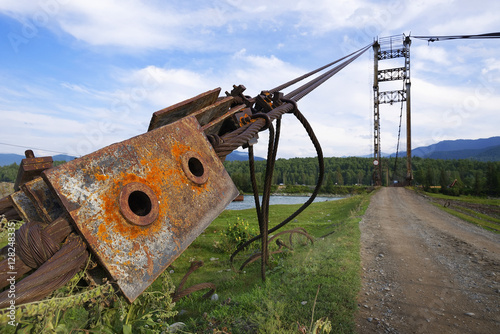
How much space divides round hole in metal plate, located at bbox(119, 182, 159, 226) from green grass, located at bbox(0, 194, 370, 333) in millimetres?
278

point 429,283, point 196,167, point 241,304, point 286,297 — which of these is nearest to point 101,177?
point 196,167

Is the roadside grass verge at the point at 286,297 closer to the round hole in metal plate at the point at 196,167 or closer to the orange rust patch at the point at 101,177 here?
the round hole in metal plate at the point at 196,167

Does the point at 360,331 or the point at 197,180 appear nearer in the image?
the point at 197,180

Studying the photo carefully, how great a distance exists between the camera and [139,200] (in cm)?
127

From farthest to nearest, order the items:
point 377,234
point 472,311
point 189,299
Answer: point 377,234 → point 189,299 → point 472,311

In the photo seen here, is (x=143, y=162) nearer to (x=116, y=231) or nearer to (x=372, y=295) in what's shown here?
(x=116, y=231)

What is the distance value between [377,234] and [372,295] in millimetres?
4057

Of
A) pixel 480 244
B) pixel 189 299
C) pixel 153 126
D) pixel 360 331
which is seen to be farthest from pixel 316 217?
pixel 153 126

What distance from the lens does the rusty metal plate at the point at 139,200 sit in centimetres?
105

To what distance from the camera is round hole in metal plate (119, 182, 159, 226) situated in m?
1.11

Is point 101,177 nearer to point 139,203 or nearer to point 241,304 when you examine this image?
point 139,203

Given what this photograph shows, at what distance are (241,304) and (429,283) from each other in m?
2.67

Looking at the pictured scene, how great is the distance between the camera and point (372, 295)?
11.7ft

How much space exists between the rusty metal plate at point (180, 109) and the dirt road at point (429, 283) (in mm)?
2610
